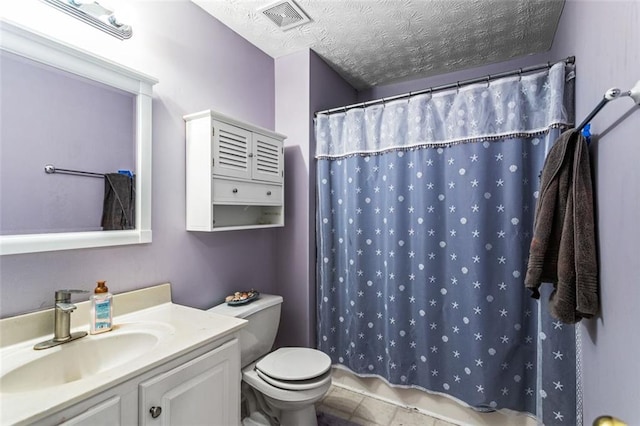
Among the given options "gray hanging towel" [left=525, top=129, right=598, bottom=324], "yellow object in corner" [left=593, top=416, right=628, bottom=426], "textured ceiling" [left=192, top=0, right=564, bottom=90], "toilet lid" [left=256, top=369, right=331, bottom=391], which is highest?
"textured ceiling" [left=192, top=0, right=564, bottom=90]

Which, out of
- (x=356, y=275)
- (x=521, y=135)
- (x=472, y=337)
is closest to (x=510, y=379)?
(x=472, y=337)

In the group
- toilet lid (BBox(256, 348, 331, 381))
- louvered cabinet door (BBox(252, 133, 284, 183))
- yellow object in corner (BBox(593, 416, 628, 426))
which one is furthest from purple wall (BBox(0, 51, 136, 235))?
yellow object in corner (BBox(593, 416, 628, 426))

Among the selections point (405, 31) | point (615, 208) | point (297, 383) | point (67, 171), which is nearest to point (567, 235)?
point (615, 208)

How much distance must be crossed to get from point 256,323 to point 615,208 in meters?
1.58

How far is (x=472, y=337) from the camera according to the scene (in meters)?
1.60

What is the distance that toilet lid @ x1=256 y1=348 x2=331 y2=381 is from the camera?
55.9 inches

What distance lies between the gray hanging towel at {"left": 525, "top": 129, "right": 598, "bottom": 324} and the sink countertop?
121 cm

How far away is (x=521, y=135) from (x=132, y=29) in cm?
193

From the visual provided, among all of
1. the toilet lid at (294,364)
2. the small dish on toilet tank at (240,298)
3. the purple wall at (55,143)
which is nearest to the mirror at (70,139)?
the purple wall at (55,143)

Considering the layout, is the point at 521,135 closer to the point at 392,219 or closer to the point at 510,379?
the point at 392,219

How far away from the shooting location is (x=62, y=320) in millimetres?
1005

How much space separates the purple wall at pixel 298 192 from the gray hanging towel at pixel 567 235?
1326 millimetres

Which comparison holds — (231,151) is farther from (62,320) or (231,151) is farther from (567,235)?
(567,235)

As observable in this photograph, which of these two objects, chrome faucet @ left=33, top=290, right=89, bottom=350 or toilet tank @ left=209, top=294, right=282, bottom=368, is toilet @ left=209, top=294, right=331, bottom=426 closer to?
toilet tank @ left=209, top=294, right=282, bottom=368
